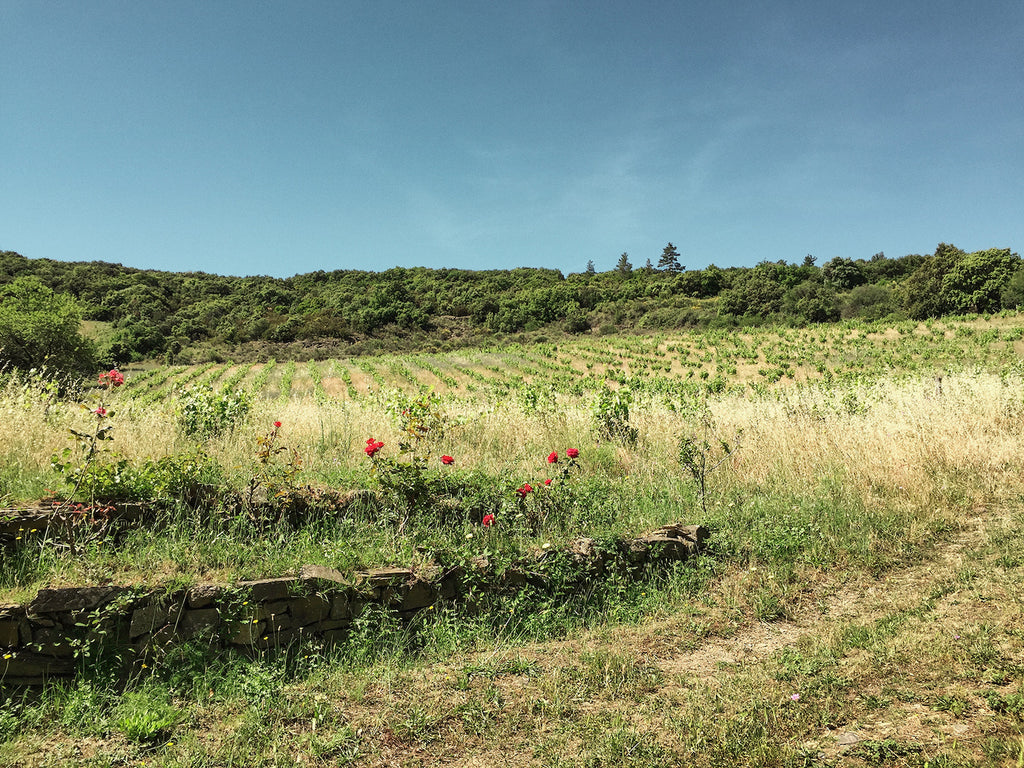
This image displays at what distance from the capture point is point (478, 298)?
315 feet

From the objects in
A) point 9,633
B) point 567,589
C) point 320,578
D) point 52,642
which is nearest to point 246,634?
point 320,578

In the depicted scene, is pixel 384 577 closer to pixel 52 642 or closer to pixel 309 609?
pixel 309 609

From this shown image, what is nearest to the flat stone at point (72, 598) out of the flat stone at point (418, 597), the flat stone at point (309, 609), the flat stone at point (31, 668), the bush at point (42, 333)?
the flat stone at point (31, 668)

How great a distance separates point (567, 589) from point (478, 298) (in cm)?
9341

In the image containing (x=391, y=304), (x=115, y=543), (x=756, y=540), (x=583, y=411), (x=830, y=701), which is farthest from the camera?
(x=391, y=304)

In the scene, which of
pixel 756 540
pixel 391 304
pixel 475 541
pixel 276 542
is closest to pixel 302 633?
pixel 276 542

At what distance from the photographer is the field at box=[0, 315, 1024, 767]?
9.03 ft

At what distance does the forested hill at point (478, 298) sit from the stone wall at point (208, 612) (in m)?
45.2

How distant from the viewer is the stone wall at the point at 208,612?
10.5ft

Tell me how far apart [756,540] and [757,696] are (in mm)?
2318

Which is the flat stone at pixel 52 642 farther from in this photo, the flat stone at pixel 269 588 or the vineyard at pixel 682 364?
the vineyard at pixel 682 364

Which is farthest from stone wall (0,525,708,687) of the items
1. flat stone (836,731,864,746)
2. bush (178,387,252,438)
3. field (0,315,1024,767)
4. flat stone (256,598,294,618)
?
bush (178,387,252,438)

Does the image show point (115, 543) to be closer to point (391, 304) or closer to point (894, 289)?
point (894, 289)

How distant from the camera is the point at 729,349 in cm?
4144
